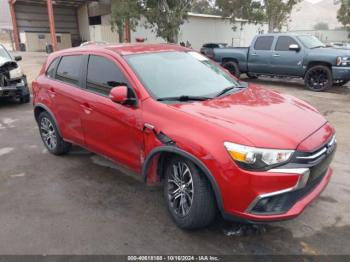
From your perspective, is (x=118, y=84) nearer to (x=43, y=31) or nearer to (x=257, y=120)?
(x=257, y=120)

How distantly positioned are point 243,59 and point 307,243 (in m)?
10.1

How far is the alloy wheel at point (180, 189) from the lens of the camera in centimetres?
318

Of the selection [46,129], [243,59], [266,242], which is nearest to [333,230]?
[266,242]

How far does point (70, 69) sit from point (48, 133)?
49.8 inches

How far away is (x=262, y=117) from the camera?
314cm

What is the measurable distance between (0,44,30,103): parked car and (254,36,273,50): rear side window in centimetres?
776

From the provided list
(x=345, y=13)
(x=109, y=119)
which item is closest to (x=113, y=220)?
(x=109, y=119)

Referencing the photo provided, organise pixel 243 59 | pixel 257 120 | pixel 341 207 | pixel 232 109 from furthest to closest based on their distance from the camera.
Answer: pixel 243 59, pixel 341 207, pixel 232 109, pixel 257 120

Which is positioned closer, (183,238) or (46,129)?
(183,238)

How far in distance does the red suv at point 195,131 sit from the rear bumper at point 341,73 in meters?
7.12

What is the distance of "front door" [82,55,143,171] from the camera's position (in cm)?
360

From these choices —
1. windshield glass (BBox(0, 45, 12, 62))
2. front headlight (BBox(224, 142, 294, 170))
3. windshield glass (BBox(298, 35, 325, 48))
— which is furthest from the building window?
front headlight (BBox(224, 142, 294, 170))

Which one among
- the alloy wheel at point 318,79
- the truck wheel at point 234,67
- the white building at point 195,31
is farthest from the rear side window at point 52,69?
the white building at point 195,31

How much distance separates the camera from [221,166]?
278 centimetres
